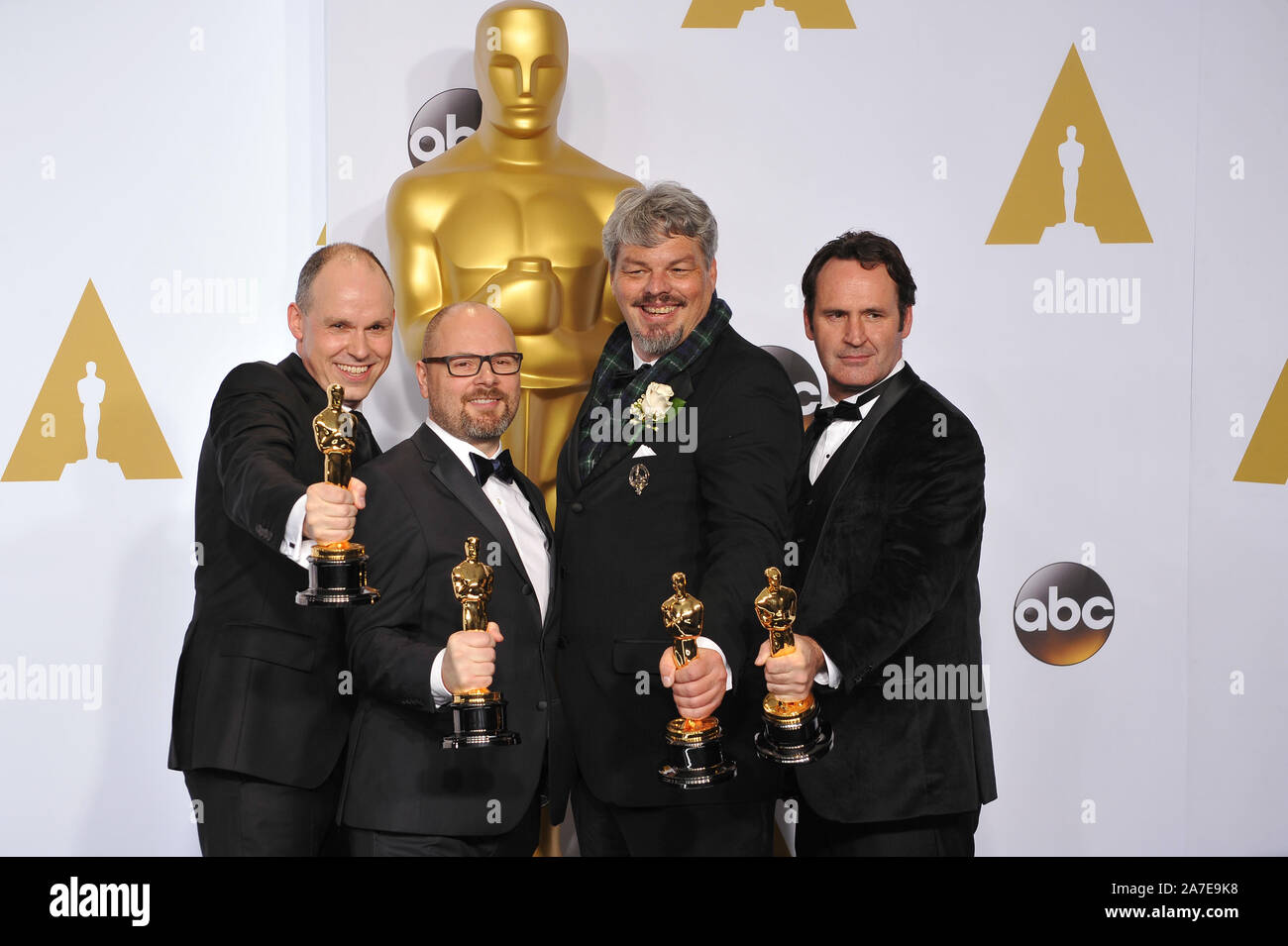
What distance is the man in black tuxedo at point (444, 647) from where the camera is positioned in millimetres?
2865

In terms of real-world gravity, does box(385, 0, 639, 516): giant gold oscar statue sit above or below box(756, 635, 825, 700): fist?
above

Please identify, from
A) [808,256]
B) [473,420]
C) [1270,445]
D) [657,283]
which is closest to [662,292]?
[657,283]

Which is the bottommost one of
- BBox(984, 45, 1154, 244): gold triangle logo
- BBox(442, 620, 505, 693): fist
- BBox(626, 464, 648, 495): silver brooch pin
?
BBox(442, 620, 505, 693): fist

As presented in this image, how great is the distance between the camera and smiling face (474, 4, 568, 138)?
12.9 ft

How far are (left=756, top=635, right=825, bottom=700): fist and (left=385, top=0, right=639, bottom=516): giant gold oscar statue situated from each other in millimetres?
1458

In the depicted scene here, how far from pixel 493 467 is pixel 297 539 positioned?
0.52m

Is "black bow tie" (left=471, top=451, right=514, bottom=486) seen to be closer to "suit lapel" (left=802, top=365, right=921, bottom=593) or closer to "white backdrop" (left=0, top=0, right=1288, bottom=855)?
"suit lapel" (left=802, top=365, right=921, bottom=593)

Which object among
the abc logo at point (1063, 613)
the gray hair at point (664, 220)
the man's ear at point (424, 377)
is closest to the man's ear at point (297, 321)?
the man's ear at point (424, 377)

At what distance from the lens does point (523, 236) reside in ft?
12.9

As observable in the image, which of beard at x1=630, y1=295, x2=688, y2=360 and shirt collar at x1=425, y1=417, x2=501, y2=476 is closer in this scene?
shirt collar at x1=425, y1=417, x2=501, y2=476

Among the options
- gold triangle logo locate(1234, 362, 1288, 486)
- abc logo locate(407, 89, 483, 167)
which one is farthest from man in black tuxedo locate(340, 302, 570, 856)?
gold triangle logo locate(1234, 362, 1288, 486)

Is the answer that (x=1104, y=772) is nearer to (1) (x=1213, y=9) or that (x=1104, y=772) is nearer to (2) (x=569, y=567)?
(2) (x=569, y=567)

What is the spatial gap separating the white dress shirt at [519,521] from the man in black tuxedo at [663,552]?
0.05 metres
